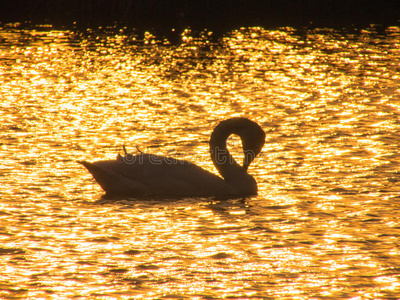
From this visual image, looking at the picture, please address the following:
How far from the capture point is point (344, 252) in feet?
32.7

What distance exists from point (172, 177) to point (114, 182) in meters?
0.92

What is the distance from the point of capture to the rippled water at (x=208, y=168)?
9.14 m

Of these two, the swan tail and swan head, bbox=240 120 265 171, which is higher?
swan head, bbox=240 120 265 171

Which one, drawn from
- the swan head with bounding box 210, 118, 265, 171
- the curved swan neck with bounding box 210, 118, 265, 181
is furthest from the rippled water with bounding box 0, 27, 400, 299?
the swan head with bounding box 210, 118, 265, 171

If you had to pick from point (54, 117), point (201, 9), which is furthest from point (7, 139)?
point (201, 9)

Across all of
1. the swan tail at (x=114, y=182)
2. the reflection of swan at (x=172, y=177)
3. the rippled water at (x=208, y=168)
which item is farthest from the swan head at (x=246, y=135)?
the swan tail at (x=114, y=182)

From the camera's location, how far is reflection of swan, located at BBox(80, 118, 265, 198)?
12.4 m

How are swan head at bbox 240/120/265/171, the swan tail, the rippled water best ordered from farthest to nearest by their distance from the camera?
swan head at bbox 240/120/265/171 < the swan tail < the rippled water

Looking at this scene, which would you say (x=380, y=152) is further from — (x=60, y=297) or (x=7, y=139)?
(x=60, y=297)

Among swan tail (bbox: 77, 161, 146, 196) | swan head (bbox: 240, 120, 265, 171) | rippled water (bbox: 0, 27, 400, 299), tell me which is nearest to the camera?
rippled water (bbox: 0, 27, 400, 299)

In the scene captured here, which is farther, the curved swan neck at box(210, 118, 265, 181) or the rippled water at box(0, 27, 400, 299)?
the curved swan neck at box(210, 118, 265, 181)

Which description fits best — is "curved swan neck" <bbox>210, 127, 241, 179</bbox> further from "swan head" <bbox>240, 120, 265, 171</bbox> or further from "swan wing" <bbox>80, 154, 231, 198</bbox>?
"swan wing" <bbox>80, 154, 231, 198</bbox>

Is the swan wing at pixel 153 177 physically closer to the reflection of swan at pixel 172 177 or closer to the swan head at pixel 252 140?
the reflection of swan at pixel 172 177

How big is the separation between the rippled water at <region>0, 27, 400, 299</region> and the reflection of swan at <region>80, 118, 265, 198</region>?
0.30 metres
